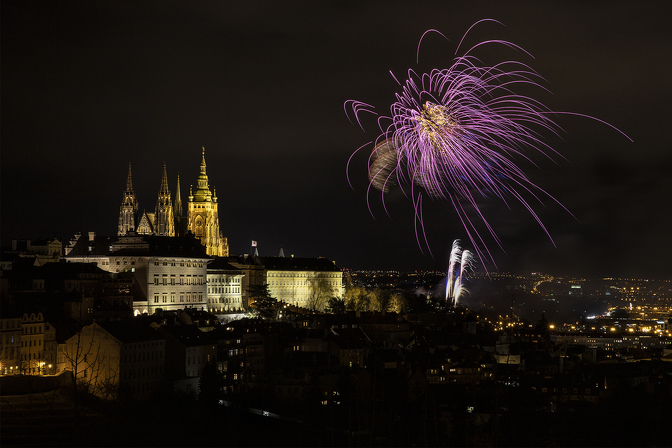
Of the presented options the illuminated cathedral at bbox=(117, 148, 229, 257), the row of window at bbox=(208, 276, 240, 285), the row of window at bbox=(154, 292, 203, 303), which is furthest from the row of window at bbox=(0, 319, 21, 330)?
the illuminated cathedral at bbox=(117, 148, 229, 257)

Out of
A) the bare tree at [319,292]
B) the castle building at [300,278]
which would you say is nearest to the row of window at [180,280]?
the bare tree at [319,292]

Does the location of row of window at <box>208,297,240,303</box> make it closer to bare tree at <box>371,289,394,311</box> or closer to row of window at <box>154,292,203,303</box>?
row of window at <box>154,292,203,303</box>

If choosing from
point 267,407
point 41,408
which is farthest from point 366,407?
point 41,408

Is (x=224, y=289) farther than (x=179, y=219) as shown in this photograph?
No

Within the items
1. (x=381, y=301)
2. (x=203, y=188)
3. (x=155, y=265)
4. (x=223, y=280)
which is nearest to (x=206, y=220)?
(x=203, y=188)

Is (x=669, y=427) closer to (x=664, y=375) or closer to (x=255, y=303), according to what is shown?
(x=664, y=375)

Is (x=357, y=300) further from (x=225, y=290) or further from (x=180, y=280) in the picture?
(x=180, y=280)
